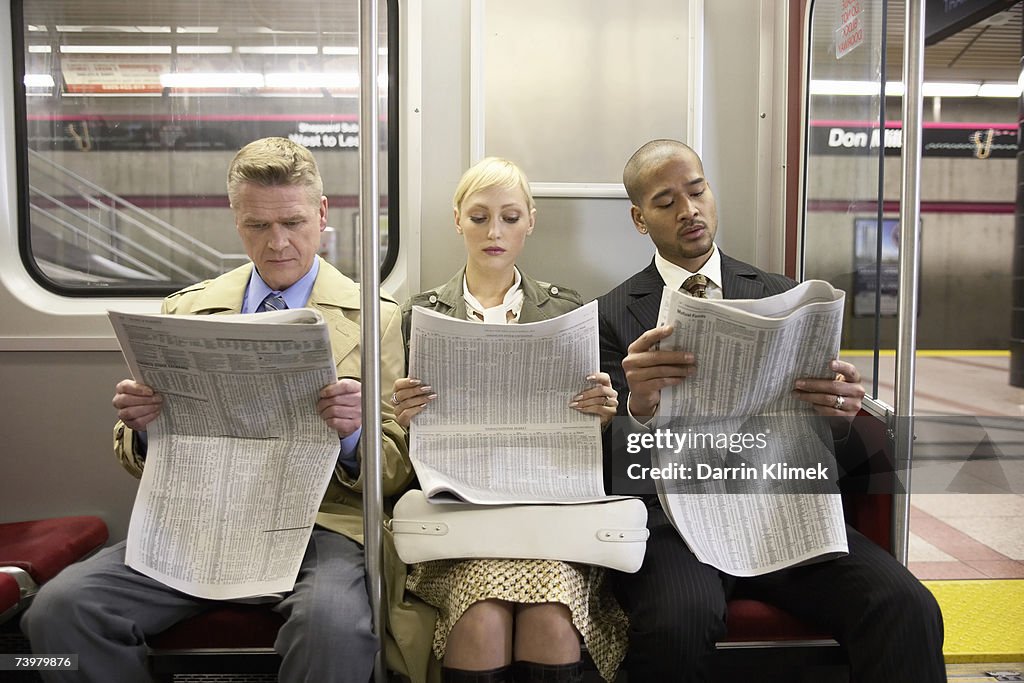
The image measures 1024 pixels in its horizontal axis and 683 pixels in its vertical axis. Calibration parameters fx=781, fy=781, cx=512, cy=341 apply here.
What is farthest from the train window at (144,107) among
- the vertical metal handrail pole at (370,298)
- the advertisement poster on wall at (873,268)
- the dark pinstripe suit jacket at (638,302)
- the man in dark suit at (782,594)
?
the advertisement poster on wall at (873,268)

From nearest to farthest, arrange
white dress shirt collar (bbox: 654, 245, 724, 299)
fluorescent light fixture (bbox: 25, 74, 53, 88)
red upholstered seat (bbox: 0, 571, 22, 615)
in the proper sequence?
1. red upholstered seat (bbox: 0, 571, 22, 615)
2. white dress shirt collar (bbox: 654, 245, 724, 299)
3. fluorescent light fixture (bbox: 25, 74, 53, 88)

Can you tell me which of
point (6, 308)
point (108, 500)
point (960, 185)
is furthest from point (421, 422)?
point (960, 185)

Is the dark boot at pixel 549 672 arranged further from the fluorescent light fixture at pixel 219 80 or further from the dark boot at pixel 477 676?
the fluorescent light fixture at pixel 219 80

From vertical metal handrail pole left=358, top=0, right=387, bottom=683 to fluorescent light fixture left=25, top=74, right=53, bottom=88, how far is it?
1.98 m

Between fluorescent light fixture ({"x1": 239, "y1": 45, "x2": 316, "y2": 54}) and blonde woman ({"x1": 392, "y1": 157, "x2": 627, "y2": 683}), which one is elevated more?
fluorescent light fixture ({"x1": 239, "y1": 45, "x2": 316, "y2": 54})

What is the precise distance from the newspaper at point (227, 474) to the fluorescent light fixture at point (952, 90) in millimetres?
Answer: 17041

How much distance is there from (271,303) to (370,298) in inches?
26.5

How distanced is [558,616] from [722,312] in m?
0.80

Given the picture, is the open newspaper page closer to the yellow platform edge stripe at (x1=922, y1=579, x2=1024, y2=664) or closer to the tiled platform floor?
the tiled platform floor

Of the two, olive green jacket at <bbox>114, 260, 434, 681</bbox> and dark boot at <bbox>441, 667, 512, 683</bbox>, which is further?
olive green jacket at <bbox>114, 260, 434, 681</bbox>

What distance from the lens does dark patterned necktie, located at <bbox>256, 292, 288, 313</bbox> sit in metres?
2.31

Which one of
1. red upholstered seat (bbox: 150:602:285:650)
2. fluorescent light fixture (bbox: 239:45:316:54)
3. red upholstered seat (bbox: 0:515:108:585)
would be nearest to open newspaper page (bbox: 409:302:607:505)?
red upholstered seat (bbox: 150:602:285:650)

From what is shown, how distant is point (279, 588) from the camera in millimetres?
1853
